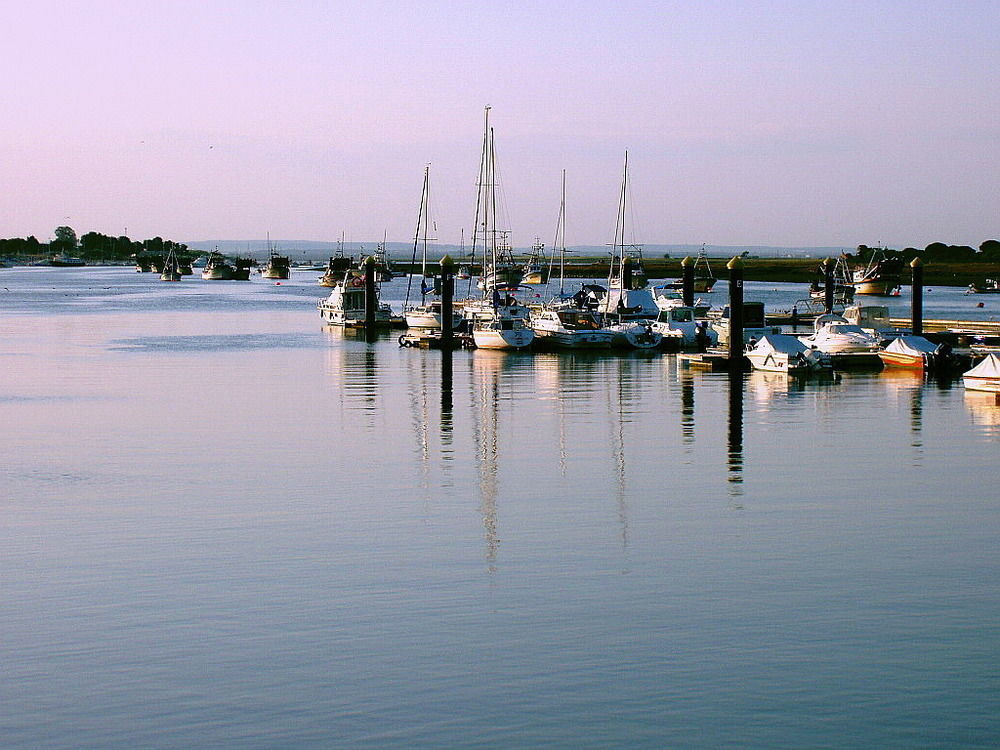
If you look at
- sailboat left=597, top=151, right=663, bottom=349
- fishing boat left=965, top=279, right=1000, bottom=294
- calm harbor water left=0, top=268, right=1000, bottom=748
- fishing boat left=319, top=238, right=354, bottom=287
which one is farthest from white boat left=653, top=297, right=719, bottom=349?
fishing boat left=965, top=279, right=1000, bottom=294

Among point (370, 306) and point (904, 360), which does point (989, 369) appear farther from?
point (370, 306)

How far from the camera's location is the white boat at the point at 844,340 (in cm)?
5638

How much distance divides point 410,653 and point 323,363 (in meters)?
45.0

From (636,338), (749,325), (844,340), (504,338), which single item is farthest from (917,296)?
(504,338)

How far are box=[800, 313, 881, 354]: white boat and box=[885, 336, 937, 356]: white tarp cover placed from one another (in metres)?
1.00

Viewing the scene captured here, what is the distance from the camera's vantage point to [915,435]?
35812 mm

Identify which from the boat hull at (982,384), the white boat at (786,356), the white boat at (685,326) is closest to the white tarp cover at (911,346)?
the white boat at (786,356)

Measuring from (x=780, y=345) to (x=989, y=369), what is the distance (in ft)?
33.1

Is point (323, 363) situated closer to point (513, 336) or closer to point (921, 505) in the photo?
point (513, 336)

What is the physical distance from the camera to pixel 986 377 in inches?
1788

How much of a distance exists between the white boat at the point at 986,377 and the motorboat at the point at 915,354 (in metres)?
6.48

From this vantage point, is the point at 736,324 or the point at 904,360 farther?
the point at 736,324

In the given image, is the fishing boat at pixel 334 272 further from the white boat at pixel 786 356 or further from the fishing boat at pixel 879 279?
the white boat at pixel 786 356

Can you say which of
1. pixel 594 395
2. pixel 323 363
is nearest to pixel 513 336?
pixel 323 363
